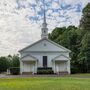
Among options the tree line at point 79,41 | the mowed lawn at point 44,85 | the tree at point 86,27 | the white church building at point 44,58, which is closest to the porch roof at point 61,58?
the white church building at point 44,58

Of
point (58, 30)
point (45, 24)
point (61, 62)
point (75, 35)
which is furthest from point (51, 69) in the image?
point (58, 30)

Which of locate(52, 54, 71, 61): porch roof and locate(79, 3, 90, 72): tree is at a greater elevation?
locate(79, 3, 90, 72): tree

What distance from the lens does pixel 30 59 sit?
A: 62344mm

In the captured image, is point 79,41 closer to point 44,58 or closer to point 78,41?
point 78,41

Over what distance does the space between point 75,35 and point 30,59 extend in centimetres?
1843

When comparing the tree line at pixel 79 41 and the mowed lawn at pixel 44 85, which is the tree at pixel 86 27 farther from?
Answer: the mowed lawn at pixel 44 85

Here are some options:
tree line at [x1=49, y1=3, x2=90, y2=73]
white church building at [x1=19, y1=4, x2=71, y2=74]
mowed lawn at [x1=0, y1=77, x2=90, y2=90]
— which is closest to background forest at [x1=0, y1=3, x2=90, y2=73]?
tree line at [x1=49, y1=3, x2=90, y2=73]

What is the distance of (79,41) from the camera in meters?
75.2

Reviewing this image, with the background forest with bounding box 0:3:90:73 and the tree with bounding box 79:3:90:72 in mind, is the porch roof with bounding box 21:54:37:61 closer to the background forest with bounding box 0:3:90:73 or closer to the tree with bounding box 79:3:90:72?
the background forest with bounding box 0:3:90:73

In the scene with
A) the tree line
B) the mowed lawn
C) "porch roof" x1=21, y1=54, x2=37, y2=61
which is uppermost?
the tree line

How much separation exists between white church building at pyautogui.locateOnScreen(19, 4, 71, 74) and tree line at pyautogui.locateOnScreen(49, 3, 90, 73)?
11.6 feet

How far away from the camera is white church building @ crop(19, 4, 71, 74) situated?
62656 millimetres

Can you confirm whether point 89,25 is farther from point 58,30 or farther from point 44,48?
point 58,30

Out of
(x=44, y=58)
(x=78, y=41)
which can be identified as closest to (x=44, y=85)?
(x=44, y=58)
